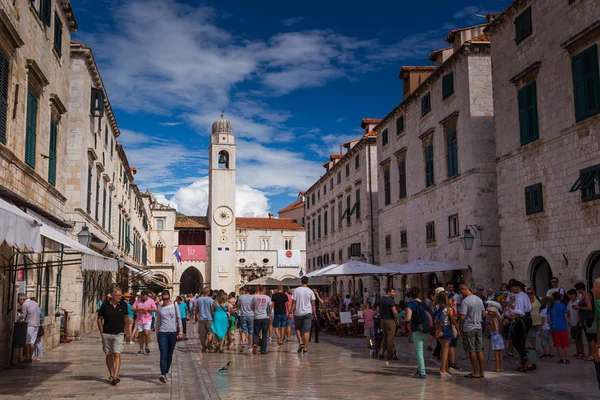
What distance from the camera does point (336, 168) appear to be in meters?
42.2

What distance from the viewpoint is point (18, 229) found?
7219 millimetres

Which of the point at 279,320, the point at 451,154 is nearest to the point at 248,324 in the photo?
the point at 279,320

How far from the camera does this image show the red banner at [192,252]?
68.0 meters

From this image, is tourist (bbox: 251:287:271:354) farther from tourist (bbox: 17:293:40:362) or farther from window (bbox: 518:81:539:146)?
window (bbox: 518:81:539:146)

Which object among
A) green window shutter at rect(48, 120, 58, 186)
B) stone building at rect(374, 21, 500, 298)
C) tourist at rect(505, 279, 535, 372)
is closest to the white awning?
green window shutter at rect(48, 120, 58, 186)

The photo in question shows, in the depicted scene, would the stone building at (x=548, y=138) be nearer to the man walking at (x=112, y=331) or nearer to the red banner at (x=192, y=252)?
the man walking at (x=112, y=331)

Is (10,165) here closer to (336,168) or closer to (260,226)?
(336,168)

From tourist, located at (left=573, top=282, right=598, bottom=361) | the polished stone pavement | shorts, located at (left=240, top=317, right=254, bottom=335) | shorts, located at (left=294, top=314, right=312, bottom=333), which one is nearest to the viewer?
the polished stone pavement

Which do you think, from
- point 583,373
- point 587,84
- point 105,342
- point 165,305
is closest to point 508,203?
point 587,84

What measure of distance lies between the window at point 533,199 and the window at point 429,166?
7364 millimetres

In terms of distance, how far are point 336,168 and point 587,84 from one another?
1087 inches

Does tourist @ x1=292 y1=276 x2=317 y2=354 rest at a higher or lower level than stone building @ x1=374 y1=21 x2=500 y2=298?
lower

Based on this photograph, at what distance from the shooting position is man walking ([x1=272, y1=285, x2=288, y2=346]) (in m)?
17.2

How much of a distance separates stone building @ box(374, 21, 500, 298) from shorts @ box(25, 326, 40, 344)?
46.5 ft
